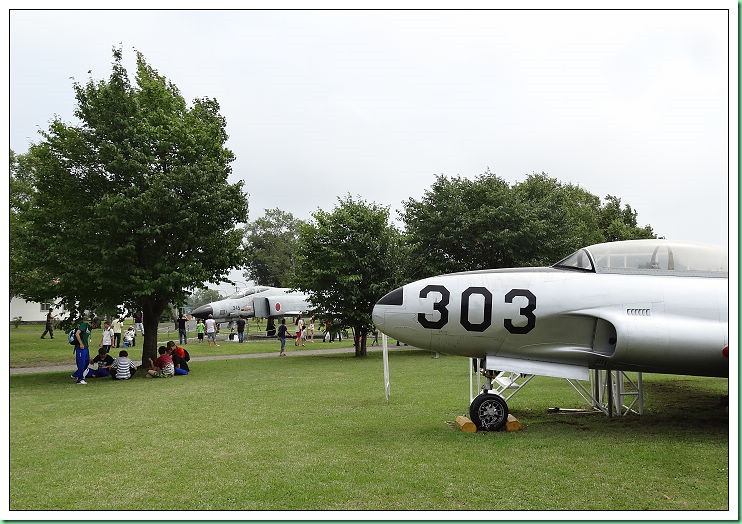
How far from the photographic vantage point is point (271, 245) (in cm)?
10156

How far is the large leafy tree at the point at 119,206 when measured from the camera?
19719mm

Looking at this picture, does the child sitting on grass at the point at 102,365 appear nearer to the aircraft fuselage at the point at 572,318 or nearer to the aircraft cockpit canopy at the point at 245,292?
the aircraft fuselage at the point at 572,318

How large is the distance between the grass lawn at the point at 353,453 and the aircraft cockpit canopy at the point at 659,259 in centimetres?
264

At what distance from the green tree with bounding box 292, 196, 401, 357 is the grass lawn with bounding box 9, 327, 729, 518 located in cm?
1192

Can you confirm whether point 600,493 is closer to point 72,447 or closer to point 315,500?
point 315,500

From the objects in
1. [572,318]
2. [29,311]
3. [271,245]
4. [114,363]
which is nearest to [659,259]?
[572,318]

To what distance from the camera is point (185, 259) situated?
21406 mm

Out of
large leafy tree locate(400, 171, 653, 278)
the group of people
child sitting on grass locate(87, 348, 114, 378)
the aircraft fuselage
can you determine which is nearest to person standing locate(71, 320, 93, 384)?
the group of people

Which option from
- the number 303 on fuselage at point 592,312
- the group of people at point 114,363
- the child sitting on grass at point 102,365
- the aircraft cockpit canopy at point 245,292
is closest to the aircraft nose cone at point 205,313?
the aircraft cockpit canopy at point 245,292

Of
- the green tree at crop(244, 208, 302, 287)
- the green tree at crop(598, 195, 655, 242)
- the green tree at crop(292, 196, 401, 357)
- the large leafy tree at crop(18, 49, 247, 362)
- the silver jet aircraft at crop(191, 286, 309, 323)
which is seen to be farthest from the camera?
the green tree at crop(244, 208, 302, 287)

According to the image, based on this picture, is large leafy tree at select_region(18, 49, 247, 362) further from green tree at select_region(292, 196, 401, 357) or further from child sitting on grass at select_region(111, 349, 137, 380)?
green tree at select_region(292, 196, 401, 357)

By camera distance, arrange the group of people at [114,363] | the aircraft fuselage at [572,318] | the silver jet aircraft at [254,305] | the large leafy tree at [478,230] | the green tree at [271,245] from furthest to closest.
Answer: the green tree at [271,245], the silver jet aircraft at [254,305], the large leafy tree at [478,230], the group of people at [114,363], the aircraft fuselage at [572,318]

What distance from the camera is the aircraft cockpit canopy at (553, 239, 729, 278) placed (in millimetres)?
10016

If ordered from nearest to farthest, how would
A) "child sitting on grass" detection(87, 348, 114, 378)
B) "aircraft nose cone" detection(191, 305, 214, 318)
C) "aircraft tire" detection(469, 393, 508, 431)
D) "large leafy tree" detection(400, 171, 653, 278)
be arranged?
"aircraft tire" detection(469, 393, 508, 431), "child sitting on grass" detection(87, 348, 114, 378), "large leafy tree" detection(400, 171, 653, 278), "aircraft nose cone" detection(191, 305, 214, 318)
